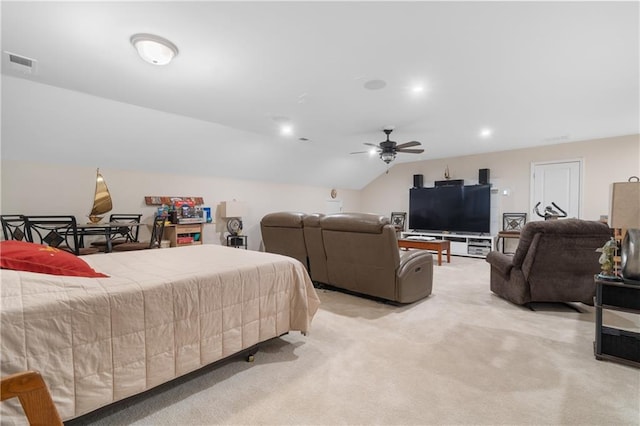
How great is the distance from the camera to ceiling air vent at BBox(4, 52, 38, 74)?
268cm

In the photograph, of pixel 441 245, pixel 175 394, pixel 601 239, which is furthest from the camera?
pixel 441 245

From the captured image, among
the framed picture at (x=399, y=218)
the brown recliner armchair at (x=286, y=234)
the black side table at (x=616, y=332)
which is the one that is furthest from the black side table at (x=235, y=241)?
the black side table at (x=616, y=332)

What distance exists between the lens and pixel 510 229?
6.65 metres

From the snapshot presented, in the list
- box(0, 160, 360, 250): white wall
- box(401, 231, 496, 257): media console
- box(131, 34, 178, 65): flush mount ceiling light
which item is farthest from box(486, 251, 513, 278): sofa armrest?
box(0, 160, 360, 250): white wall

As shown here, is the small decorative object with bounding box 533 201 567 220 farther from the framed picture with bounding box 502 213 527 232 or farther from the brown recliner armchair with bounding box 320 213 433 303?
the brown recliner armchair with bounding box 320 213 433 303

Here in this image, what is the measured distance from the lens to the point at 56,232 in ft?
11.9

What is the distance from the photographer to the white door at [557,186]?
19.9 feet

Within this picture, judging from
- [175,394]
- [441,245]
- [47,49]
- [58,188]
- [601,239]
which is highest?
[47,49]

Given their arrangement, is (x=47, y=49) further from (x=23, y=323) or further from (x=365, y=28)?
(x=365, y=28)

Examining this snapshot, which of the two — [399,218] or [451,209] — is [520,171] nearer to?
[451,209]

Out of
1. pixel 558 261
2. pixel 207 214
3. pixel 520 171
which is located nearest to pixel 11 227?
pixel 207 214

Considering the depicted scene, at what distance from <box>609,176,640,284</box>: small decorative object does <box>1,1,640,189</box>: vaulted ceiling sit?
128cm

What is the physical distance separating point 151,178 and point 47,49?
2.70 meters

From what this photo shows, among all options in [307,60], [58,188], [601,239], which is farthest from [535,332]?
[58,188]
